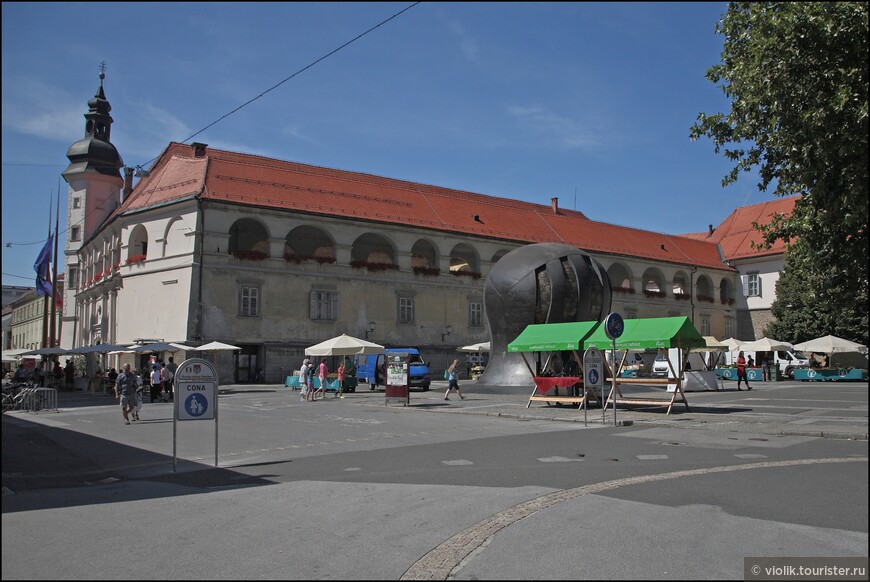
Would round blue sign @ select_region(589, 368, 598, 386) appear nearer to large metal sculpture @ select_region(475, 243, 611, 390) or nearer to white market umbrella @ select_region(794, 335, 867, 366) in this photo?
large metal sculpture @ select_region(475, 243, 611, 390)

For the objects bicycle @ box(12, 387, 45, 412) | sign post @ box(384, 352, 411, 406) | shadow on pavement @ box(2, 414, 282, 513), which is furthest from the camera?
sign post @ box(384, 352, 411, 406)

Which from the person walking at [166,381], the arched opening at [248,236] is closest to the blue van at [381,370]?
the person walking at [166,381]

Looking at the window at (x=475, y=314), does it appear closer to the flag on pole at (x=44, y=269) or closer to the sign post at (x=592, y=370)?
the flag on pole at (x=44, y=269)

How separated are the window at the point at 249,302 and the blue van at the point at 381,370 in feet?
23.3

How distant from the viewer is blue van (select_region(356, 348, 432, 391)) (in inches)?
1437

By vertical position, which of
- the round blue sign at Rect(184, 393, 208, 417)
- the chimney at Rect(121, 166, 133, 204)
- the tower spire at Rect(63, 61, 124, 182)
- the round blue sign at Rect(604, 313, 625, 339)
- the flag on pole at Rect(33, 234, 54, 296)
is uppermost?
the tower spire at Rect(63, 61, 124, 182)

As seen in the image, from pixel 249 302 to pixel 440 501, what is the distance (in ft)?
127

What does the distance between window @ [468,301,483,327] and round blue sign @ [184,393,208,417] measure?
4170cm

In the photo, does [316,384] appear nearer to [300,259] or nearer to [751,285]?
[300,259]

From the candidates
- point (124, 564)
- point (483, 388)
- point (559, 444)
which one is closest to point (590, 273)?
point (483, 388)

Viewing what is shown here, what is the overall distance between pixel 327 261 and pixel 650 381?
97.5 ft

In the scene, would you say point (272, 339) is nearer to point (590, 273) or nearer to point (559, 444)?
point (590, 273)

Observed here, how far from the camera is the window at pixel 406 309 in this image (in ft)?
168

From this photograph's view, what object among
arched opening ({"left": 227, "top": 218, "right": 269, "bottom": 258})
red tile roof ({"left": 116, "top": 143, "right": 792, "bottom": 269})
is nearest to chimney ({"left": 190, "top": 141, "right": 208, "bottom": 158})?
red tile roof ({"left": 116, "top": 143, "right": 792, "bottom": 269})
